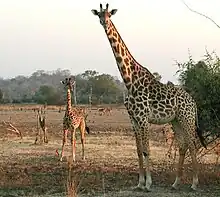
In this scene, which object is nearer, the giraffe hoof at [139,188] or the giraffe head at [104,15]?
the giraffe hoof at [139,188]

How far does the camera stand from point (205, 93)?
550 inches

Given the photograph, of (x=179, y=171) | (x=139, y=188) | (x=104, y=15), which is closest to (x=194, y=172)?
(x=179, y=171)

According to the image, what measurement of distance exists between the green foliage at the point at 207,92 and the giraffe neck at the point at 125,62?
6.99 feet

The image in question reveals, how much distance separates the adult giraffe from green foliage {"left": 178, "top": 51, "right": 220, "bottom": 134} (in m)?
1.47

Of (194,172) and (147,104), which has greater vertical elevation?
(147,104)

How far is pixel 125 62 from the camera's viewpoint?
12.2 metres

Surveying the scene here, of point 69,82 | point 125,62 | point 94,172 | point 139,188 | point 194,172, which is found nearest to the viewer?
point 139,188

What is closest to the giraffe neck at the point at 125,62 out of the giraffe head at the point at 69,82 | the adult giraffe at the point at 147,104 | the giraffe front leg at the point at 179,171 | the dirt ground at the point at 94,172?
the adult giraffe at the point at 147,104

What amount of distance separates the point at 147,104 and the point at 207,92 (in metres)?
2.63

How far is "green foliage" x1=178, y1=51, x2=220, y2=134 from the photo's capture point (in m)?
13.7

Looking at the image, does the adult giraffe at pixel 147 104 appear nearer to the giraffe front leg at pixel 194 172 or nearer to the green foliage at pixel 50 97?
the giraffe front leg at pixel 194 172

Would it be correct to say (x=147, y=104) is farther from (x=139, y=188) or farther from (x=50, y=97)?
(x=50, y=97)

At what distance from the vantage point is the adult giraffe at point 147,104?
465 inches

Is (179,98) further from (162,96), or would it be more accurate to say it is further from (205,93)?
(205,93)
